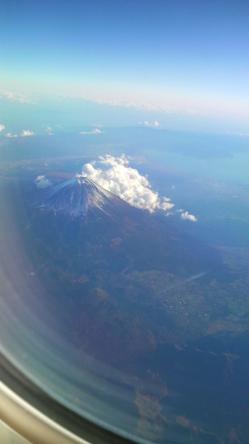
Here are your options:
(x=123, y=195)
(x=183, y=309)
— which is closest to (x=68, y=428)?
(x=183, y=309)

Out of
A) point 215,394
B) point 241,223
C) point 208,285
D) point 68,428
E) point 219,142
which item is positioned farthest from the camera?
point 219,142

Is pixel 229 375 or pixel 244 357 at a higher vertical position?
pixel 229 375

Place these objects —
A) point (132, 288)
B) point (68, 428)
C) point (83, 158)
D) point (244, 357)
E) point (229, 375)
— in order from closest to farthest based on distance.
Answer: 1. point (68, 428)
2. point (229, 375)
3. point (244, 357)
4. point (132, 288)
5. point (83, 158)

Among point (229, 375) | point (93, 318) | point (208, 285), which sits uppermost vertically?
point (93, 318)

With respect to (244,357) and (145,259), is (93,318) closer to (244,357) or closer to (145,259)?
(244,357)

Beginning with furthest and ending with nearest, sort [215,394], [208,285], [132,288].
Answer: [208,285] → [132,288] → [215,394]

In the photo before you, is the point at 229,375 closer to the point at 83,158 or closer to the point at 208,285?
the point at 208,285


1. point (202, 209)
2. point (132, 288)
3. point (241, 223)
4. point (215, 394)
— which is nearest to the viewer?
point (215, 394)

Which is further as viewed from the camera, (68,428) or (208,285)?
(208,285)

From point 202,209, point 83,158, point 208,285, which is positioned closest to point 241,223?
point 202,209
